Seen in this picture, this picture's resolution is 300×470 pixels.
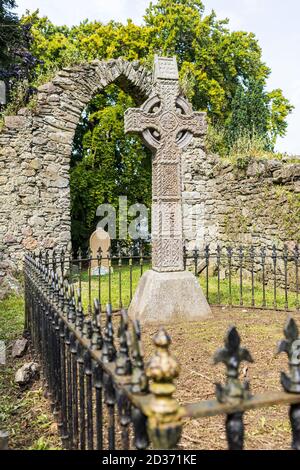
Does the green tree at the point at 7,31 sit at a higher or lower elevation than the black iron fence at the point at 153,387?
higher

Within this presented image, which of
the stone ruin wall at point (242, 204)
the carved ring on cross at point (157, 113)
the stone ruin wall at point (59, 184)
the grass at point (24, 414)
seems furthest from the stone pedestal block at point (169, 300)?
the stone ruin wall at point (59, 184)

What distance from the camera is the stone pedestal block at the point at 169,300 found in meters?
5.20

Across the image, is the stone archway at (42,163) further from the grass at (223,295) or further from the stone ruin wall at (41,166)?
the grass at (223,295)

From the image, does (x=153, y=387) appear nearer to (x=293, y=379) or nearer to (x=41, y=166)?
(x=293, y=379)

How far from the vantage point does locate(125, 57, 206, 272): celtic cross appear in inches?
213

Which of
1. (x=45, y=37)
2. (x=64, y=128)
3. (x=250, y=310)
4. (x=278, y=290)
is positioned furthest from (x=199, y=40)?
(x=250, y=310)

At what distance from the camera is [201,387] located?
11.1 ft

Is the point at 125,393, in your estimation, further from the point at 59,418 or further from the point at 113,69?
the point at 113,69

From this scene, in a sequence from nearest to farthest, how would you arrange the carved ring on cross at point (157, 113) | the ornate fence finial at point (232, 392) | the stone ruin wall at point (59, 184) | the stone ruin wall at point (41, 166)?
the ornate fence finial at point (232, 392), the carved ring on cross at point (157, 113), the stone ruin wall at point (59, 184), the stone ruin wall at point (41, 166)

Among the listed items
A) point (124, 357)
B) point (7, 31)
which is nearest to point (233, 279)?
point (124, 357)

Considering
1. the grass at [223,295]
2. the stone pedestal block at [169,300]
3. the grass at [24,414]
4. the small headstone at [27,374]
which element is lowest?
the grass at [24,414]

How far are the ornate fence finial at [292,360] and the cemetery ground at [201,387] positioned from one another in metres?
0.52

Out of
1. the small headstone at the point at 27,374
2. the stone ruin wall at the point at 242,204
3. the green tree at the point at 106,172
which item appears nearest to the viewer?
the small headstone at the point at 27,374

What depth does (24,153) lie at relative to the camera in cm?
923
